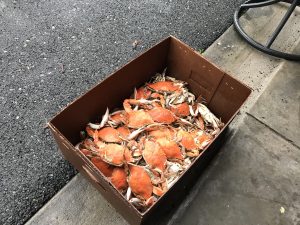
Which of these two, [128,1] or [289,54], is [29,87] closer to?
[128,1]

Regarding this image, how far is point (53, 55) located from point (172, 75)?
994mm

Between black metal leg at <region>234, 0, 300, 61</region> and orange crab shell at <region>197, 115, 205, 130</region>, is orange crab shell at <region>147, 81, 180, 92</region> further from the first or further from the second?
black metal leg at <region>234, 0, 300, 61</region>

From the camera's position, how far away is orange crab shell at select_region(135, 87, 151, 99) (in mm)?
1916

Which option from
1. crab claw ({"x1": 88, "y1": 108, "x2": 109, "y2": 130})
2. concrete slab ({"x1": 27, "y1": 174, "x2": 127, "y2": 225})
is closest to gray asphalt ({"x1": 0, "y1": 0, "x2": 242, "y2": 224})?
concrete slab ({"x1": 27, "y1": 174, "x2": 127, "y2": 225})

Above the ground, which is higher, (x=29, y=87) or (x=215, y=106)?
(x=215, y=106)

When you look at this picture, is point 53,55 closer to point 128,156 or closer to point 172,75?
point 172,75

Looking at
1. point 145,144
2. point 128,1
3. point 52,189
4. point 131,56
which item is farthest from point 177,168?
point 128,1

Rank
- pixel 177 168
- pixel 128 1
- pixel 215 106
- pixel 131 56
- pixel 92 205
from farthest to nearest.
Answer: pixel 128 1, pixel 131 56, pixel 215 106, pixel 92 205, pixel 177 168

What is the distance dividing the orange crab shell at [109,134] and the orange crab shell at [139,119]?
0.10m

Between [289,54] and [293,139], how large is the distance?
80cm

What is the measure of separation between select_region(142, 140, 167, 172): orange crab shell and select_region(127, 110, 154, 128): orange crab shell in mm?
146

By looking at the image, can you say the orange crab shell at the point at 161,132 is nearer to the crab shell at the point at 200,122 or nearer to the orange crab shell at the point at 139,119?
the orange crab shell at the point at 139,119

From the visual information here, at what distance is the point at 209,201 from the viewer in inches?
70.3

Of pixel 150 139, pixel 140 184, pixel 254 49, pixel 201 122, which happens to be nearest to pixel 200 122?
pixel 201 122
